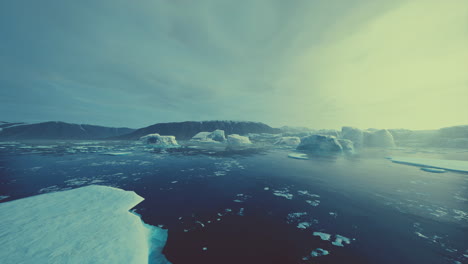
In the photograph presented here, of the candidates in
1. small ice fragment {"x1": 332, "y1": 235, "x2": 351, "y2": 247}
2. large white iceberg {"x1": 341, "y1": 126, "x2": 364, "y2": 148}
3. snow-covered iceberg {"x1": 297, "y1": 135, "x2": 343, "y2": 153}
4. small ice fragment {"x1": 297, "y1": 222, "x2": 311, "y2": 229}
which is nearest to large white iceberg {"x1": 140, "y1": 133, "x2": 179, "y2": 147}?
snow-covered iceberg {"x1": 297, "y1": 135, "x2": 343, "y2": 153}

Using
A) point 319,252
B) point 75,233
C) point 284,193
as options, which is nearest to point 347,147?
point 284,193

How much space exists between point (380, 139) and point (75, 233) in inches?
3120

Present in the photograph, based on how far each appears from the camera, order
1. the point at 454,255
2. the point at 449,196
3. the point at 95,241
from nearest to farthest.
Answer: the point at 95,241
the point at 454,255
the point at 449,196

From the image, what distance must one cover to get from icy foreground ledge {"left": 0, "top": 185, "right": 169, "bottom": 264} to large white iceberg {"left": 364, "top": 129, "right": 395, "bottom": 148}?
251 feet

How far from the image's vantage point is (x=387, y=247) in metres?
4.78

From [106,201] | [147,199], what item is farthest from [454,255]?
[106,201]

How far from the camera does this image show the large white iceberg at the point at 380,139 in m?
55.5

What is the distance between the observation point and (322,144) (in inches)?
1407

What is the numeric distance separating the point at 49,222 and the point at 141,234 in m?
3.15

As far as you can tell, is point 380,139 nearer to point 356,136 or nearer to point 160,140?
point 356,136

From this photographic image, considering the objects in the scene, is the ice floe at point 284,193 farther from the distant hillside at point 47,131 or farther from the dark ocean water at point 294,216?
the distant hillside at point 47,131

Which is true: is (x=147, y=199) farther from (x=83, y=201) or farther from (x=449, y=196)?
(x=449, y=196)

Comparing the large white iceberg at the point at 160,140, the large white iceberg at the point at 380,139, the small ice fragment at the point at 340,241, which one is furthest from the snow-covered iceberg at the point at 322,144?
the large white iceberg at the point at 160,140

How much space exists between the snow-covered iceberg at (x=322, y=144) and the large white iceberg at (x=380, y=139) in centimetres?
3595
